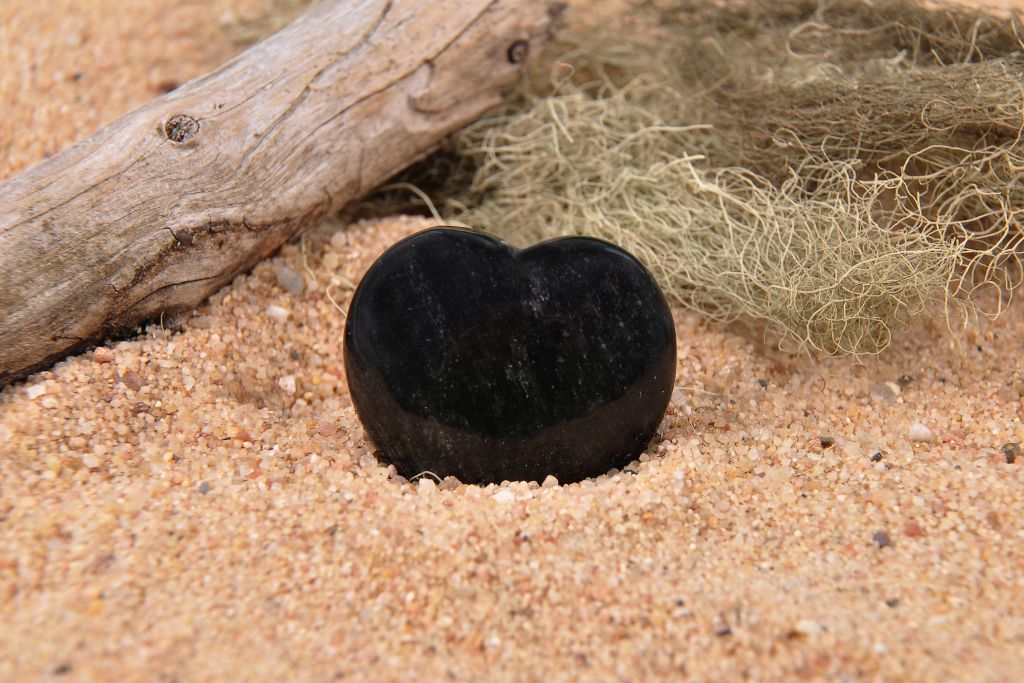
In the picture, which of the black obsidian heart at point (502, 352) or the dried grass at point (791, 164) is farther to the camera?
the dried grass at point (791, 164)

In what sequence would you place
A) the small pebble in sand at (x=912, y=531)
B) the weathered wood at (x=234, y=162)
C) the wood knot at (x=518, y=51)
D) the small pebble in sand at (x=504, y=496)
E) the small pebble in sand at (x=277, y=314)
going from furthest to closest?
1. the wood knot at (x=518, y=51)
2. the small pebble in sand at (x=277, y=314)
3. the weathered wood at (x=234, y=162)
4. the small pebble in sand at (x=504, y=496)
5. the small pebble in sand at (x=912, y=531)

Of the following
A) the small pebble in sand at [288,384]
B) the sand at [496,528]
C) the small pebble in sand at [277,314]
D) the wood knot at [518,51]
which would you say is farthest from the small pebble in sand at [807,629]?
the wood knot at [518,51]

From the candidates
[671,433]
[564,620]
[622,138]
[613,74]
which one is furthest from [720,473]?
[613,74]

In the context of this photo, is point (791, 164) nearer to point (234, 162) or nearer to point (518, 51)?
point (518, 51)

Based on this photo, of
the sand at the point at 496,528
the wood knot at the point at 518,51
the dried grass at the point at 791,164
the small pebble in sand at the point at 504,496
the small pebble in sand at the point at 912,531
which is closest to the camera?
the sand at the point at 496,528

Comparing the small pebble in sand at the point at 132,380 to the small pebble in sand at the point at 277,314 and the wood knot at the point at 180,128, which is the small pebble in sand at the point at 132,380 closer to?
the small pebble in sand at the point at 277,314

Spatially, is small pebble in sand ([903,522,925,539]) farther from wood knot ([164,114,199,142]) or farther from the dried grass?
wood knot ([164,114,199,142])

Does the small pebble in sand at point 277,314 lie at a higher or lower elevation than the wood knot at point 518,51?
lower

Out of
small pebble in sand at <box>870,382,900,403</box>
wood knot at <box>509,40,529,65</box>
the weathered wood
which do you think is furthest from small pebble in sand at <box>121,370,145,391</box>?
small pebble in sand at <box>870,382,900,403</box>

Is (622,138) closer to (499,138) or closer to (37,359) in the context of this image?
(499,138)
